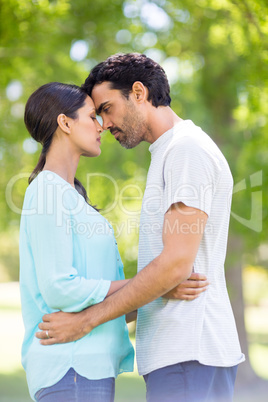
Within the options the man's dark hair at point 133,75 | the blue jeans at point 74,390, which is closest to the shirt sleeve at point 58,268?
the blue jeans at point 74,390

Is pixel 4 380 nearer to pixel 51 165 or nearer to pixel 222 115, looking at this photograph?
pixel 222 115

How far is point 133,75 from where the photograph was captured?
7.92ft

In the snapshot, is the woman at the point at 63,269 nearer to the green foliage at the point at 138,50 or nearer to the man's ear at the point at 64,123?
the man's ear at the point at 64,123

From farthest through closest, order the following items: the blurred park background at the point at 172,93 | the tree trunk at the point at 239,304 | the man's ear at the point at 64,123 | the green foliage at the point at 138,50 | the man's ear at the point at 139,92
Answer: the tree trunk at the point at 239,304, the green foliage at the point at 138,50, the blurred park background at the point at 172,93, the man's ear at the point at 139,92, the man's ear at the point at 64,123

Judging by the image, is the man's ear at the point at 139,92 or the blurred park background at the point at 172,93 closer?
the man's ear at the point at 139,92

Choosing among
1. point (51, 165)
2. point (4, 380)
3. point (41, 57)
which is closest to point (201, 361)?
point (51, 165)

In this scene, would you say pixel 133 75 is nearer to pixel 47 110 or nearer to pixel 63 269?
pixel 47 110

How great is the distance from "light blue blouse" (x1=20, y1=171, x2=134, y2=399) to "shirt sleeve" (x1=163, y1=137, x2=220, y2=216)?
382 millimetres

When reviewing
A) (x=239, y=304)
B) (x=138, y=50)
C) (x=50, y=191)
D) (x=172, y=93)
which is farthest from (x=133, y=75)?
(x=239, y=304)

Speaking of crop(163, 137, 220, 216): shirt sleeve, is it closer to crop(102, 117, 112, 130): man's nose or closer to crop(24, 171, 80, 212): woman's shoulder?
crop(24, 171, 80, 212): woman's shoulder

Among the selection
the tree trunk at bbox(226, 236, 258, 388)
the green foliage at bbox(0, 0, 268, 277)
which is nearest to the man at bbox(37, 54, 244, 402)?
the green foliage at bbox(0, 0, 268, 277)

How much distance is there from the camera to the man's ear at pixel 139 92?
2400 millimetres

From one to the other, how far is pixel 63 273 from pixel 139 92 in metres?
0.97

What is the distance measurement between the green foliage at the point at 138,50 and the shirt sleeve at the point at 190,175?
199 inches
